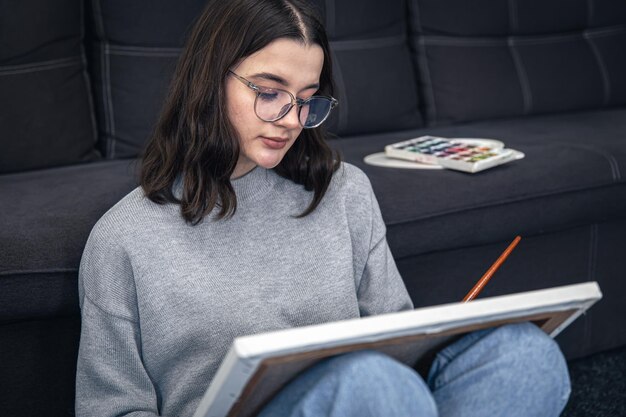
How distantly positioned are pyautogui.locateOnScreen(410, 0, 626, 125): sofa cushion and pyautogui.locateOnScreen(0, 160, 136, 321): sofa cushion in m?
1.11

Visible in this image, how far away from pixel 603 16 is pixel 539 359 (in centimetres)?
184

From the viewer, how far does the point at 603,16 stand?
2.49 meters

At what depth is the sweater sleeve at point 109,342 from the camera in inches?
41.0

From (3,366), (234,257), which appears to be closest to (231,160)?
(234,257)

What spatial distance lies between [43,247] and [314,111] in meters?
0.48

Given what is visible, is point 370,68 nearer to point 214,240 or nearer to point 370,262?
point 370,262

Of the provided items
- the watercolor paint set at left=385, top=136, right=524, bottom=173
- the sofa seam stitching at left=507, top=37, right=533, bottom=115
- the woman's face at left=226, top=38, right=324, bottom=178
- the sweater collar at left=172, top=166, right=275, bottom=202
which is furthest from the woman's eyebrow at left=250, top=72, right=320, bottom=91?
the sofa seam stitching at left=507, top=37, right=533, bottom=115

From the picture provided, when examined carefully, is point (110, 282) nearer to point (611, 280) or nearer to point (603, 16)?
point (611, 280)

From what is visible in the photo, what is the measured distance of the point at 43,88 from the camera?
1734 mm

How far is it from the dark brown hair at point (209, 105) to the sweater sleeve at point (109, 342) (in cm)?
10

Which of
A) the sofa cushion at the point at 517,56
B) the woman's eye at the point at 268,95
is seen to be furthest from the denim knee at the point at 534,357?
the sofa cushion at the point at 517,56

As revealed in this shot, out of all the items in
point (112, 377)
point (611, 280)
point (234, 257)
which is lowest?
point (611, 280)

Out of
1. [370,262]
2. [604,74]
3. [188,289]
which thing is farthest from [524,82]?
[188,289]

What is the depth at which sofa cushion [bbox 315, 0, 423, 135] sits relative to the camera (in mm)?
2074
